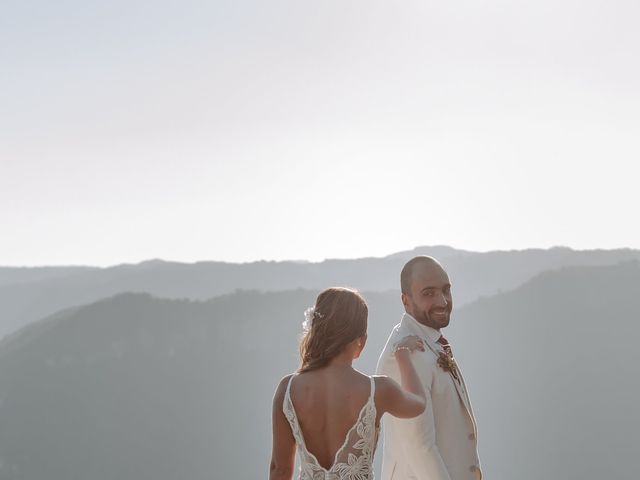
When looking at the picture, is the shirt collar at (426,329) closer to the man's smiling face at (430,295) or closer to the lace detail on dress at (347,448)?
the man's smiling face at (430,295)

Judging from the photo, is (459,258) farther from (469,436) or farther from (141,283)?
(469,436)

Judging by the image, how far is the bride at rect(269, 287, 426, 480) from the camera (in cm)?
400

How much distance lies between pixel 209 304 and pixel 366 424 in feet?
343

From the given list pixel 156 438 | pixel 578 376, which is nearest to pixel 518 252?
pixel 578 376

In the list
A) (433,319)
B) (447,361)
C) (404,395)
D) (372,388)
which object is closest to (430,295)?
(433,319)

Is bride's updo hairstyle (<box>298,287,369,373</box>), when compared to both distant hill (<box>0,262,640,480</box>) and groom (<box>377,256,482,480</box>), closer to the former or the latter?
groom (<box>377,256,482,480</box>)

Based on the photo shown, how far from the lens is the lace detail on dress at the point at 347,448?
4.00 metres

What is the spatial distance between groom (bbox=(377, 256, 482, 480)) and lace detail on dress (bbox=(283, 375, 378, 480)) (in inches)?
31.3

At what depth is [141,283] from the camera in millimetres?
155875

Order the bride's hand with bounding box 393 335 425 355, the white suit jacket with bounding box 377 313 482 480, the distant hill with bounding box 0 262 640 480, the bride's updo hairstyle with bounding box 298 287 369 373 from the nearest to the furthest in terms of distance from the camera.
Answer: the bride's updo hairstyle with bounding box 298 287 369 373 → the bride's hand with bounding box 393 335 425 355 → the white suit jacket with bounding box 377 313 482 480 → the distant hill with bounding box 0 262 640 480

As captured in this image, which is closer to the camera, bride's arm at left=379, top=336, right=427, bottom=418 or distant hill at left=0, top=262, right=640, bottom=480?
bride's arm at left=379, top=336, right=427, bottom=418

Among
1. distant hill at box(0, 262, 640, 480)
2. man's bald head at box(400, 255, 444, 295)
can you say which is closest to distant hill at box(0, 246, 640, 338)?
distant hill at box(0, 262, 640, 480)

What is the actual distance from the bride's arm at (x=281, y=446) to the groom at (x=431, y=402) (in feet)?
3.09

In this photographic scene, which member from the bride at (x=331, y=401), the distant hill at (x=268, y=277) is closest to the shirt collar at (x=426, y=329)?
the bride at (x=331, y=401)
